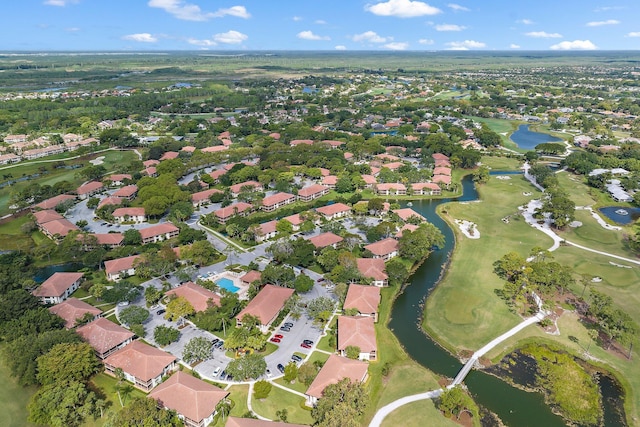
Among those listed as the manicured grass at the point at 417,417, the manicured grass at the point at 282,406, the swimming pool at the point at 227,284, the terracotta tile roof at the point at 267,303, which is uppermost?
the terracotta tile roof at the point at 267,303

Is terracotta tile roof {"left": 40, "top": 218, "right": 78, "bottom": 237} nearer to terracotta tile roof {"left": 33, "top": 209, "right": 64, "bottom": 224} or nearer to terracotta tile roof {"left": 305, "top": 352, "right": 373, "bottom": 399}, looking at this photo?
terracotta tile roof {"left": 33, "top": 209, "right": 64, "bottom": 224}

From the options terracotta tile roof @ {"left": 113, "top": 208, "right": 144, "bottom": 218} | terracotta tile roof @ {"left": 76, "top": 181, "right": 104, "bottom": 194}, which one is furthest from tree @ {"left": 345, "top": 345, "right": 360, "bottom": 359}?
terracotta tile roof @ {"left": 76, "top": 181, "right": 104, "bottom": 194}

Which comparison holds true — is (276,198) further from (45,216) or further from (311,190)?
(45,216)

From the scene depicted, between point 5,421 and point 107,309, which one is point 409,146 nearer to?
Answer: point 107,309

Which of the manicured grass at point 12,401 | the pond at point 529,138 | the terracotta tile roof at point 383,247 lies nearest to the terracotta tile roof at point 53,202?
the manicured grass at point 12,401

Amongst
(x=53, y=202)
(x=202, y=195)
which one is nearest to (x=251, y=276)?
(x=202, y=195)

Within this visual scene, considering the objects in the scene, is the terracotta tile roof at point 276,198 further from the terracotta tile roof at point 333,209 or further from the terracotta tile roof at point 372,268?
the terracotta tile roof at point 372,268
